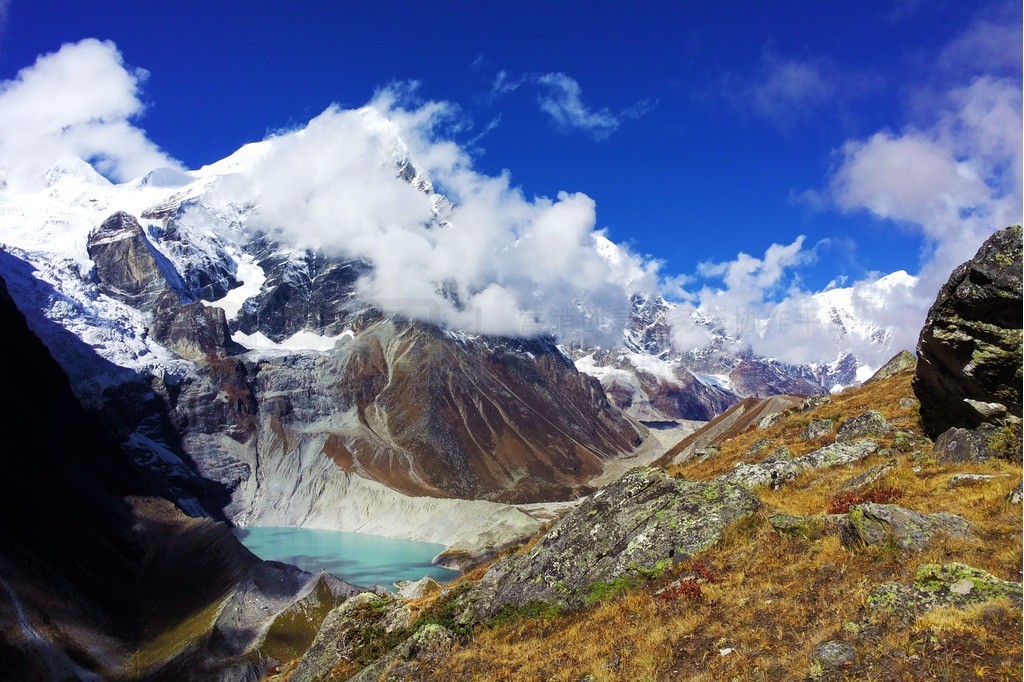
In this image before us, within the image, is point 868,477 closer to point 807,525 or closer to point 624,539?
point 807,525

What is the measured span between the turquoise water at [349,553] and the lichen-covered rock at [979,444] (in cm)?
10391

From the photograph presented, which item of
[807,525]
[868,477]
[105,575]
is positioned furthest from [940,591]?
[105,575]

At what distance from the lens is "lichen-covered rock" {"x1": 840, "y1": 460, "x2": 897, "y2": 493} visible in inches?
673

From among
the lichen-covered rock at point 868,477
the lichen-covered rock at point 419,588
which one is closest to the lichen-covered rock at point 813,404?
→ the lichen-covered rock at point 868,477

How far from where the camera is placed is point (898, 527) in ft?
40.2

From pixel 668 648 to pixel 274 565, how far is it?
3430 inches

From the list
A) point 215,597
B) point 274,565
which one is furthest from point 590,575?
point 274,565

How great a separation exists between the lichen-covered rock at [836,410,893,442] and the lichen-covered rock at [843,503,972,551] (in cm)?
1270

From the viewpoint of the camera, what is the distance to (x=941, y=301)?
57.1ft

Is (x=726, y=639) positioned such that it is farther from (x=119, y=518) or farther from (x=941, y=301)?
(x=119, y=518)

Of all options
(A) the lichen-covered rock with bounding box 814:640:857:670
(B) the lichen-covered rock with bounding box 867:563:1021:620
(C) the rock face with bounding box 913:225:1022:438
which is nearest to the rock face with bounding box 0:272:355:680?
(A) the lichen-covered rock with bounding box 814:640:857:670

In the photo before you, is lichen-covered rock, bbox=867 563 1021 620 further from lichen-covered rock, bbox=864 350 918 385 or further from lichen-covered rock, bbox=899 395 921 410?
lichen-covered rock, bbox=864 350 918 385

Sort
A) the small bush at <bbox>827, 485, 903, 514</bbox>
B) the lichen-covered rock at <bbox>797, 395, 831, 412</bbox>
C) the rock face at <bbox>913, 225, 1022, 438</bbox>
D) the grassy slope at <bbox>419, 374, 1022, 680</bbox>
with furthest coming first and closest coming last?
1. the lichen-covered rock at <bbox>797, 395, 831, 412</bbox>
2. the rock face at <bbox>913, 225, 1022, 438</bbox>
3. the small bush at <bbox>827, 485, 903, 514</bbox>
4. the grassy slope at <bbox>419, 374, 1022, 680</bbox>

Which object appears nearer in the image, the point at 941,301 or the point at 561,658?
the point at 561,658
